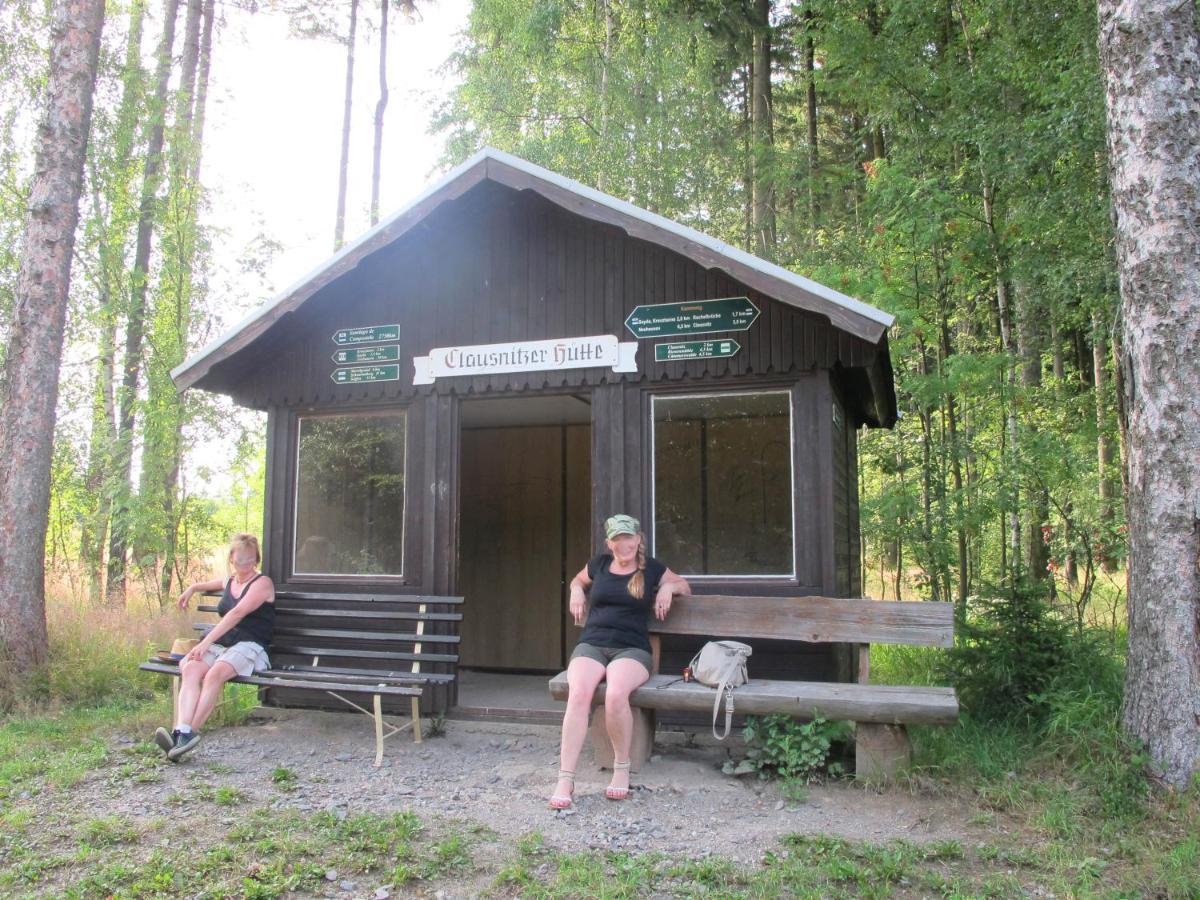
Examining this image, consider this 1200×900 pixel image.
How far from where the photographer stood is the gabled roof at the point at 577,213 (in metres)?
5.18

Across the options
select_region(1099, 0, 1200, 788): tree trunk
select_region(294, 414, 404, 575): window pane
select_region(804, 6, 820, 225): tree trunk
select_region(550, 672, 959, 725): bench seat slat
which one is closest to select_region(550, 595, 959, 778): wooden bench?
select_region(550, 672, 959, 725): bench seat slat

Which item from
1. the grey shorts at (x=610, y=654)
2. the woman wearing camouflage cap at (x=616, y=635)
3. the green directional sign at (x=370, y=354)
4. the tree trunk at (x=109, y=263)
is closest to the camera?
the woman wearing camouflage cap at (x=616, y=635)

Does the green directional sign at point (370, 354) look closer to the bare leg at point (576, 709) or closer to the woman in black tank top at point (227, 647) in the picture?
the woman in black tank top at point (227, 647)

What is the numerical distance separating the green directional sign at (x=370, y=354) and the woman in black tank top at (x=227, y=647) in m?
1.56

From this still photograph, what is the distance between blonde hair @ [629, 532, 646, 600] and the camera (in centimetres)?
530

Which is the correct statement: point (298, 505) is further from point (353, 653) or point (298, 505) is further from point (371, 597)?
point (353, 653)

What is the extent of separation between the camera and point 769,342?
5.85 meters

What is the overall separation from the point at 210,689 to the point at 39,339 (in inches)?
143

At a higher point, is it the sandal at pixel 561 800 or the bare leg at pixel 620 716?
the bare leg at pixel 620 716

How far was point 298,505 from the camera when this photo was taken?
7055mm

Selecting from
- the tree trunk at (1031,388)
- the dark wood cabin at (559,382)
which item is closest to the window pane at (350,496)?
the dark wood cabin at (559,382)

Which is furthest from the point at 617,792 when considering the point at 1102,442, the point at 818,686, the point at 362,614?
the point at 1102,442

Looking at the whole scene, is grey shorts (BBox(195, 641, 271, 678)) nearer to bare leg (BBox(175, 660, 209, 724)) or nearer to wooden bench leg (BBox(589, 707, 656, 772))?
bare leg (BBox(175, 660, 209, 724))

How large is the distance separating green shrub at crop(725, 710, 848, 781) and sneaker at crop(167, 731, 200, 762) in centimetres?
318
